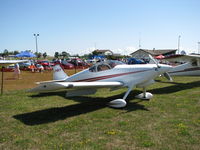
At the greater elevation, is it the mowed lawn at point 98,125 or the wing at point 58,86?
the wing at point 58,86

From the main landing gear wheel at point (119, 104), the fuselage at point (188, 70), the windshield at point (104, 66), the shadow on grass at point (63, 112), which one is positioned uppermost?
the windshield at point (104, 66)

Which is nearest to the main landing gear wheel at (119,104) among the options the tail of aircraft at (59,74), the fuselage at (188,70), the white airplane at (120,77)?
the white airplane at (120,77)

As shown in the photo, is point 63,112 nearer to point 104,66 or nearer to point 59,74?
point 104,66

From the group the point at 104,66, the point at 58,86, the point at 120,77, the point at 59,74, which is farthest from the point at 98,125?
the point at 59,74

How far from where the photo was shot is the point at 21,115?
20.6 ft

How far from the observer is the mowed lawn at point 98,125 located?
4188 millimetres

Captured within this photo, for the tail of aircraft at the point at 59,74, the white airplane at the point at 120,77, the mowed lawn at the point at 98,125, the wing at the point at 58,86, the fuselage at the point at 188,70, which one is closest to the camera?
the mowed lawn at the point at 98,125

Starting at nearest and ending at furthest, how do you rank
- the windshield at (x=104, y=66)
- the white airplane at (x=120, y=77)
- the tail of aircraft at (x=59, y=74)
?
the white airplane at (x=120, y=77), the windshield at (x=104, y=66), the tail of aircraft at (x=59, y=74)

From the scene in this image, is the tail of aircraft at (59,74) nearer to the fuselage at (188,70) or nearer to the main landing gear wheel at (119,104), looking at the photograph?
the main landing gear wheel at (119,104)

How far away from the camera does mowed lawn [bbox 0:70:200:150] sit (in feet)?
13.7

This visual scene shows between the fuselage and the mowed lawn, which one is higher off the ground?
the fuselage

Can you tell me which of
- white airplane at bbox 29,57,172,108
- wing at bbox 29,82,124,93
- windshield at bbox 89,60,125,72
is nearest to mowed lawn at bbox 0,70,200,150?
white airplane at bbox 29,57,172,108

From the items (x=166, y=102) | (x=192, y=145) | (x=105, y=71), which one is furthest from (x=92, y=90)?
(x=192, y=145)

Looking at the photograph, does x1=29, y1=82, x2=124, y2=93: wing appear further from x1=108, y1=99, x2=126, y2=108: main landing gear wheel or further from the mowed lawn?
the mowed lawn
